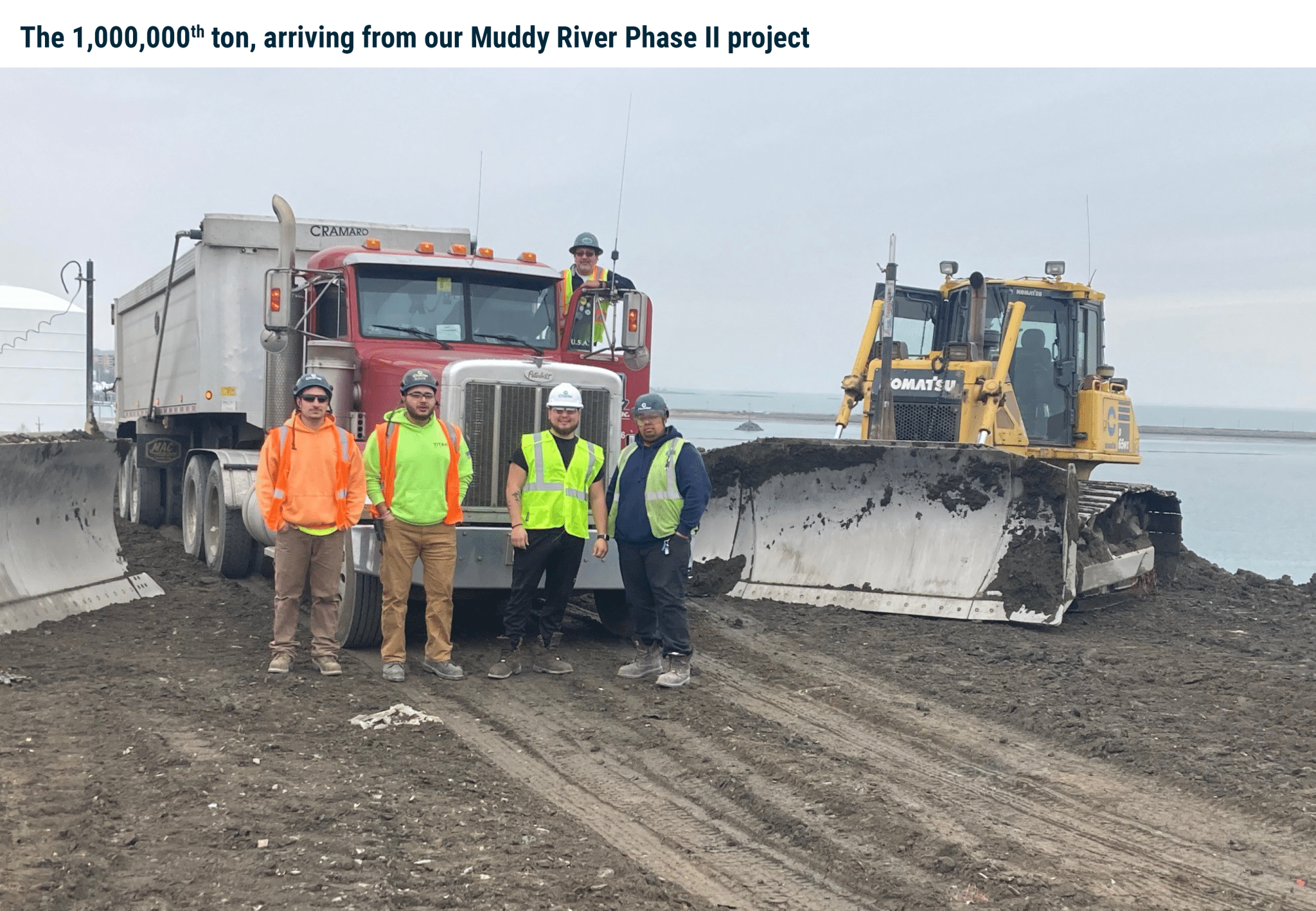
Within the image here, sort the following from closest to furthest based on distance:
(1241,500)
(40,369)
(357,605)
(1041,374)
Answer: (357,605) → (1041,374) → (1241,500) → (40,369)

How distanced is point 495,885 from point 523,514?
12.1ft

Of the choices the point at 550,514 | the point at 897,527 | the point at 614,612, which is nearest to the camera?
the point at 550,514

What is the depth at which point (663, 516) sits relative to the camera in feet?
25.7

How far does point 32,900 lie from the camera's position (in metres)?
4.09

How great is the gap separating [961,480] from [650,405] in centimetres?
366

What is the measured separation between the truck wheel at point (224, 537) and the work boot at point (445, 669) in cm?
417

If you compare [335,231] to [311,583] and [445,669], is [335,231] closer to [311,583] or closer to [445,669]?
[311,583]

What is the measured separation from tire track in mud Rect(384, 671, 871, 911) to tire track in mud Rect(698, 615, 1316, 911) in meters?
0.84

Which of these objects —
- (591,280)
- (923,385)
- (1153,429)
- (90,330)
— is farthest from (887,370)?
(1153,429)

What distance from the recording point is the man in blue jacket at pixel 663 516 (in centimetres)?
784

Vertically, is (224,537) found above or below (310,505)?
below

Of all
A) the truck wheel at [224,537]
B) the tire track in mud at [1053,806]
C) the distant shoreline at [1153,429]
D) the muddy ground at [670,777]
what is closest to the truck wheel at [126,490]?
the truck wheel at [224,537]

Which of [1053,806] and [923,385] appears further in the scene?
[923,385]

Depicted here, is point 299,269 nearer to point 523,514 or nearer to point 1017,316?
point 523,514
